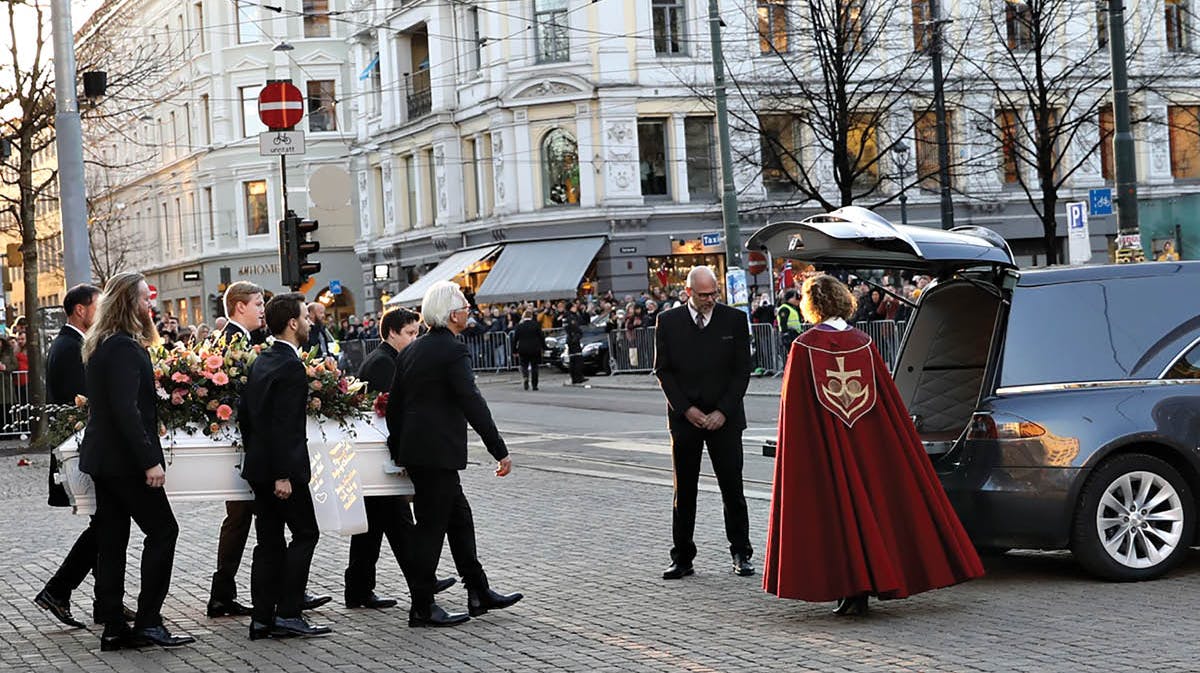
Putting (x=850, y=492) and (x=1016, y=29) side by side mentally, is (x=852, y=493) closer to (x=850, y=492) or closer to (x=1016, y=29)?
(x=850, y=492)

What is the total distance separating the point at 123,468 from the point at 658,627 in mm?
2634

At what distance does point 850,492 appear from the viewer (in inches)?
341

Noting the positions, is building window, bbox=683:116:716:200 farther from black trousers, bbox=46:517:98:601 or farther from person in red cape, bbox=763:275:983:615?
person in red cape, bbox=763:275:983:615

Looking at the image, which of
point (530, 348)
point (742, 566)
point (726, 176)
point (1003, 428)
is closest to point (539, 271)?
point (530, 348)

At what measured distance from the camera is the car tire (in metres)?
9.30

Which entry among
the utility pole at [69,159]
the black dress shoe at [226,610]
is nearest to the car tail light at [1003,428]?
the black dress shoe at [226,610]

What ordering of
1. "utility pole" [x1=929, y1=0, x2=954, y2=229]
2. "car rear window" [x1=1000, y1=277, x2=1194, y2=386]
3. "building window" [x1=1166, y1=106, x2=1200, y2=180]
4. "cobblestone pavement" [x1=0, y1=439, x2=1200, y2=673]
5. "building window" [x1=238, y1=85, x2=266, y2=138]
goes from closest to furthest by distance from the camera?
"cobblestone pavement" [x1=0, y1=439, x2=1200, y2=673] → "car rear window" [x1=1000, y1=277, x2=1194, y2=386] → "utility pole" [x1=929, y1=0, x2=954, y2=229] → "building window" [x1=1166, y1=106, x2=1200, y2=180] → "building window" [x1=238, y1=85, x2=266, y2=138]

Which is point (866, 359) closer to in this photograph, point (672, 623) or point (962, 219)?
point (672, 623)

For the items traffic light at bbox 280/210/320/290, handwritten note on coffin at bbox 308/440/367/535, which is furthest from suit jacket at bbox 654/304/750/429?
traffic light at bbox 280/210/320/290

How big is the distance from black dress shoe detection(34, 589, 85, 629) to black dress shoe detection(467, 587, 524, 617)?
2019mm

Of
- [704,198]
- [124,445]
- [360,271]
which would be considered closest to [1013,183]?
[704,198]

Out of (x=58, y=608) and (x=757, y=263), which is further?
(x=757, y=263)

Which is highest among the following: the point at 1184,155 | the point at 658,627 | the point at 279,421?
the point at 1184,155

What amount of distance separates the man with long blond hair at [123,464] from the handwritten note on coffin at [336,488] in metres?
0.74
